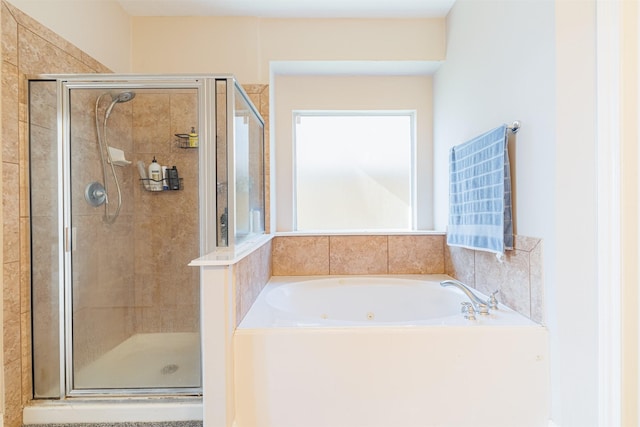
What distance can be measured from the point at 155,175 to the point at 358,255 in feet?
4.70

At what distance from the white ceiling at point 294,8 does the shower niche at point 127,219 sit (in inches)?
33.6

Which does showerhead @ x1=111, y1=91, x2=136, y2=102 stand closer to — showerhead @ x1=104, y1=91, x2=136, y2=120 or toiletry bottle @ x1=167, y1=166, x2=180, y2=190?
showerhead @ x1=104, y1=91, x2=136, y2=120

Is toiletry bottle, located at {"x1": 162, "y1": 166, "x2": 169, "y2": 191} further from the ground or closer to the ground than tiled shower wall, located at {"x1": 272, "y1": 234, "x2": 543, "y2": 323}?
further from the ground

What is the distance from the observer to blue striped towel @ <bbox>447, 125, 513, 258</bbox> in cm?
156

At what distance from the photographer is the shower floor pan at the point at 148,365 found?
5.32 ft

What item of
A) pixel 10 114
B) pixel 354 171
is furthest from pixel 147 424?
pixel 354 171

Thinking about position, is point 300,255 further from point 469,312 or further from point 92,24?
point 92,24

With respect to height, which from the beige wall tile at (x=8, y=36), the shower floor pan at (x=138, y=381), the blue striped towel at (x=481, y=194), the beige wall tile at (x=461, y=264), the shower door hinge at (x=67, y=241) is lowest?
the shower floor pan at (x=138, y=381)

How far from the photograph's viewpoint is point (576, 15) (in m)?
1.26

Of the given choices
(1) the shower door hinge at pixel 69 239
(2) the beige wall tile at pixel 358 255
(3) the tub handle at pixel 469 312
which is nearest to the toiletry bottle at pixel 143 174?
(1) the shower door hinge at pixel 69 239

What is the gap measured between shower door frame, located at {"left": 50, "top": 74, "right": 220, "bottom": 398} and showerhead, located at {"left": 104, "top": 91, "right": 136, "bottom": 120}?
0.20 feet

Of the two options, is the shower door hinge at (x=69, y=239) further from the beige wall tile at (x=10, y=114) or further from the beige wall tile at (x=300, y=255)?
the beige wall tile at (x=300, y=255)

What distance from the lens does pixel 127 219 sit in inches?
76.3

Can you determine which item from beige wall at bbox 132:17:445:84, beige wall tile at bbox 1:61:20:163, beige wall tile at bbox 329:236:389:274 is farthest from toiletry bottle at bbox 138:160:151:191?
beige wall tile at bbox 329:236:389:274
